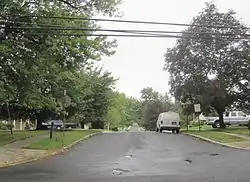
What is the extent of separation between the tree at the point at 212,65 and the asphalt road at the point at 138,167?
18320mm

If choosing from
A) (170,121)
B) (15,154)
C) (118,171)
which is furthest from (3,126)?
(118,171)

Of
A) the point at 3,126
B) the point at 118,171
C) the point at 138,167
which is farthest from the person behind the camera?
the point at 3,126

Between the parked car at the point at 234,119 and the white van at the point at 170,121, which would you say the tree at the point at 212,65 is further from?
the parked car at the point at 234,119

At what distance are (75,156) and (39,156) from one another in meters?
1.53

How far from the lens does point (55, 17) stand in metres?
19.1

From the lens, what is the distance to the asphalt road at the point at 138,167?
1364 cm

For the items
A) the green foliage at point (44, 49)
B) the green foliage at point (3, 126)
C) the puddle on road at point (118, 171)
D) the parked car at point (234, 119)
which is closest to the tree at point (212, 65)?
the parked car at point (234, 119)

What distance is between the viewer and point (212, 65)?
41031 mm

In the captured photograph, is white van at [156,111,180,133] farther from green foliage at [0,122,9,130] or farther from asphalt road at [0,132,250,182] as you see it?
asphalt road at [0,132,250,182]

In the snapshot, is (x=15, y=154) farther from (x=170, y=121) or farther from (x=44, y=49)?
(x=170, y=121)

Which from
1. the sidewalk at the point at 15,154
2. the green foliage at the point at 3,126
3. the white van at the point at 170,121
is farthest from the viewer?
the green foliage at the point at 3,126

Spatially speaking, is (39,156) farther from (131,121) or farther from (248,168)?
(131,121)

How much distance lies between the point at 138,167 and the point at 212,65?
25.9 meters

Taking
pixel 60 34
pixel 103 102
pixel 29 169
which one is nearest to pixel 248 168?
pixel 29 169
